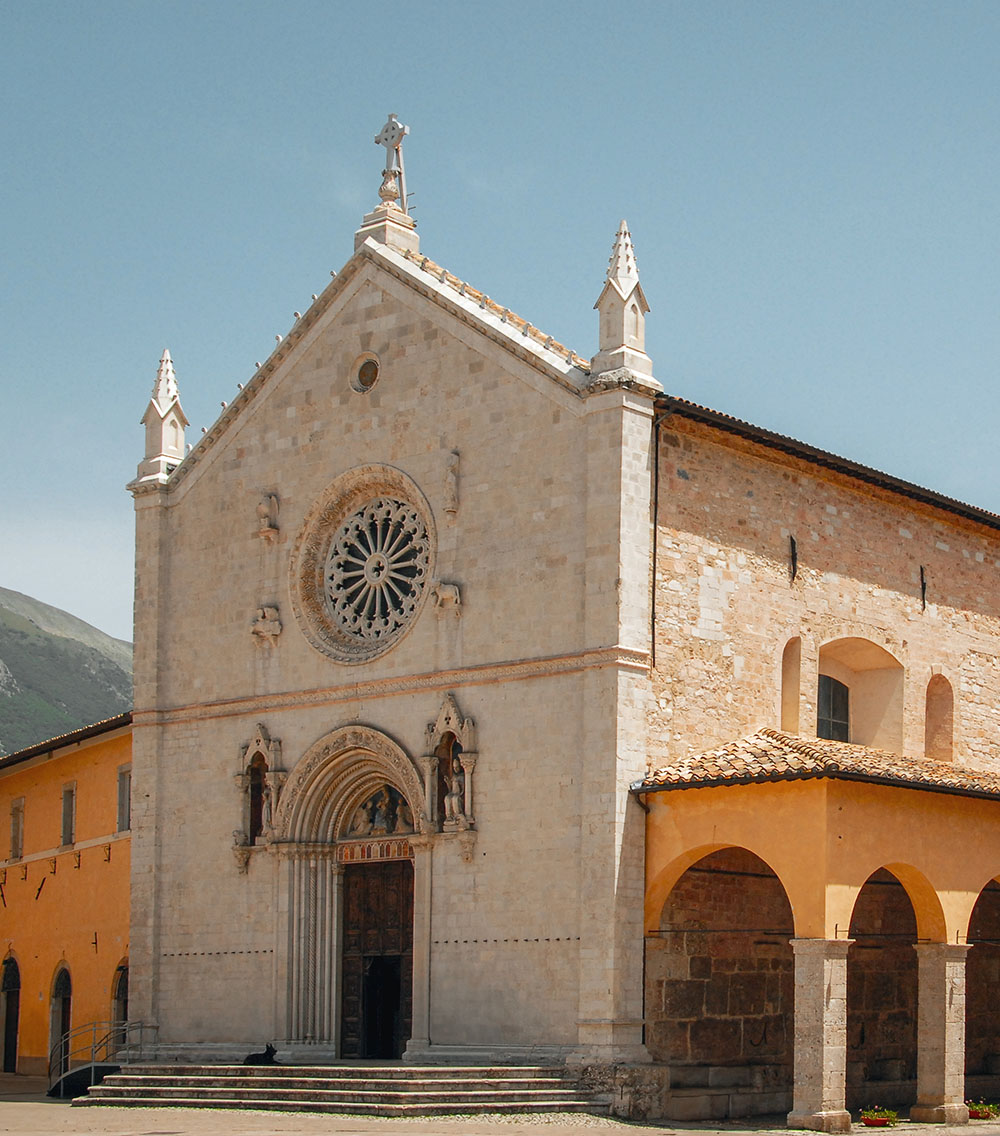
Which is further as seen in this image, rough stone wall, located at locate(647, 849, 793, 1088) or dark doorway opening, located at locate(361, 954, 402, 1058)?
dark doorway opening, located at locate(361, 954, 402, 1058)

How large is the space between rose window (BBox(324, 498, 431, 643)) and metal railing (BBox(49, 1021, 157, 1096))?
8.60m

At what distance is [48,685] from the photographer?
11762cm

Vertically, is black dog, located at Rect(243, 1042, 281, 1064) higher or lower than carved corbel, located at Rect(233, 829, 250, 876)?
lower

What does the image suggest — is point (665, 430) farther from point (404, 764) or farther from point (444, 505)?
point (404, 764)

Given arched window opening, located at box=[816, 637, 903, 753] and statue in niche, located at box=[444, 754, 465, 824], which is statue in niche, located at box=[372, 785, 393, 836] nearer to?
statue in niche, located at box=[444, 754, 465, 824]

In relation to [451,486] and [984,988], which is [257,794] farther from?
[984,988]

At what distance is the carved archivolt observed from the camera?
3184 centimetres

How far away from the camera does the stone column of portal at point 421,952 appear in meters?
29.8

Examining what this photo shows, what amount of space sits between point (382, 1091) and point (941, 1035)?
838 centimetres

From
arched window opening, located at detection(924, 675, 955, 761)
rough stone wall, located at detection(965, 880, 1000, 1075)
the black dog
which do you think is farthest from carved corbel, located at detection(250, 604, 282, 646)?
rough stone wall, located at detection(965, 880, 1000, 1075)

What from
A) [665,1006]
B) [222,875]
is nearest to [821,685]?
[665,1006]

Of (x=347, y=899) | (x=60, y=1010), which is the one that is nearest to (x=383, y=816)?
(x=347, y=899)

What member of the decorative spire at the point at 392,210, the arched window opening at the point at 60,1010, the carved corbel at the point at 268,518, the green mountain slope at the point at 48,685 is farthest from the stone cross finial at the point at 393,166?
the green mountain slope at the point at 48,685

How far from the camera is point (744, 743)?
1168 inches
